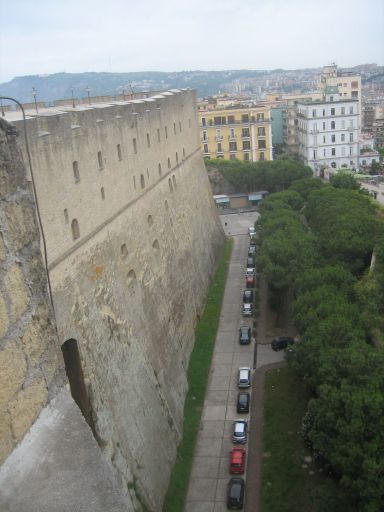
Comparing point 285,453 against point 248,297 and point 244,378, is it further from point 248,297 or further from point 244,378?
point 248,297

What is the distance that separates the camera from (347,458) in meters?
13.9

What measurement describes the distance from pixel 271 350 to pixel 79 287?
13206 mm

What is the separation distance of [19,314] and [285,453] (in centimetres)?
1726

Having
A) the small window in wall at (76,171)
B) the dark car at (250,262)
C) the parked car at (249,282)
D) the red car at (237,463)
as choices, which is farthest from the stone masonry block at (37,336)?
the dark car at (250,262)

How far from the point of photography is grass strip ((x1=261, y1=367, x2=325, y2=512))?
16922 millimetres

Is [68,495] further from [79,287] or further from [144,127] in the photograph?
[144,127]

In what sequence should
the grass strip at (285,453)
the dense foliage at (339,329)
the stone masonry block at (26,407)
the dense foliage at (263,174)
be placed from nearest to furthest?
1. the stone masonry block at (26,407)
2. the dense foliage at (339,329)
3. the grass strip at (285,453)
4. the dense foliage at (263,174)

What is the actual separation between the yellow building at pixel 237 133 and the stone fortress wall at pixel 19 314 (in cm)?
5652

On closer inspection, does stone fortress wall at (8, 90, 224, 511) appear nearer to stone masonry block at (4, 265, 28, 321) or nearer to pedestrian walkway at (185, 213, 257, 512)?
pedestrian walkway at (185, 213, 257, 512)

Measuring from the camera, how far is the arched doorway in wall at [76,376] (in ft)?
49.5

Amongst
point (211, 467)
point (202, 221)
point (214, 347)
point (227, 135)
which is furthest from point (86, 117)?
point (227, 135)

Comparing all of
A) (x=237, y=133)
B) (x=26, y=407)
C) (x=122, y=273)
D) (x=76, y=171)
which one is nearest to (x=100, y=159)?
(x=76, y=171)

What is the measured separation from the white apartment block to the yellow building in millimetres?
4577

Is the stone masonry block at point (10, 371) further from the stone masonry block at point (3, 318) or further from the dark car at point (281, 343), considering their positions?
the dark car at point (281, 343)
